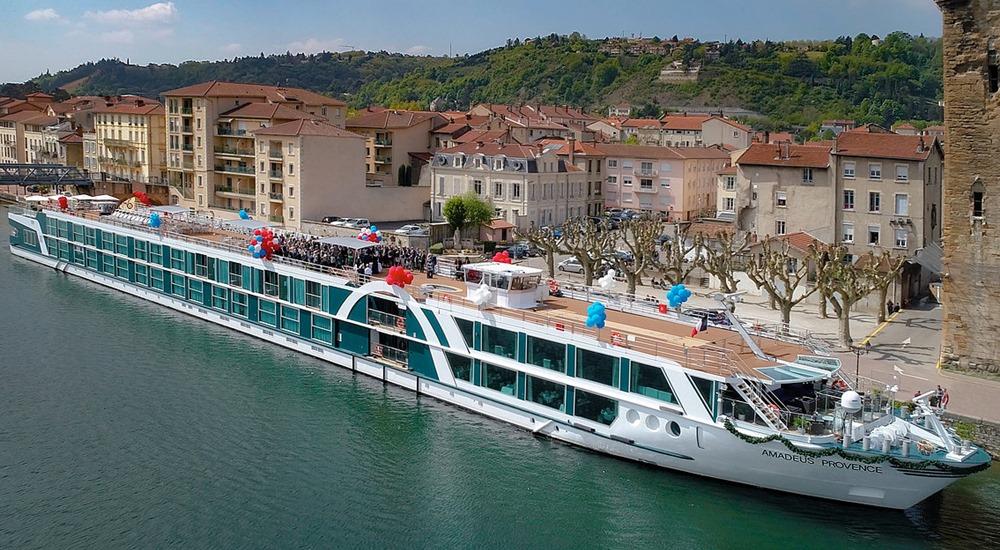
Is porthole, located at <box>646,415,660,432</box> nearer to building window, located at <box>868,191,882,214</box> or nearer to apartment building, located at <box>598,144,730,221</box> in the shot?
building window, located at <box>868,191,882,214</box>

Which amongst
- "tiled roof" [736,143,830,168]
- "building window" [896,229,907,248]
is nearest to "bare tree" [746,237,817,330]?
"building window" [896,229,907,248]

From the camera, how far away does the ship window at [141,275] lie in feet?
155

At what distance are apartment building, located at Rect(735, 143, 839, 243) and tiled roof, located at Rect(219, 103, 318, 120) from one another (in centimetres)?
3204

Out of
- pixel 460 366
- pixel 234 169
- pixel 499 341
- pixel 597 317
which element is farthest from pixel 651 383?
pixel 234 169

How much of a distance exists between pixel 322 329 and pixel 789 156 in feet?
91.4

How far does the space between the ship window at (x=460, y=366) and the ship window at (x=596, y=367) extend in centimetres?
429

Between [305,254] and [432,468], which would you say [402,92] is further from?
[432,468]

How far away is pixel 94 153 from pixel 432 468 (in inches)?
2956

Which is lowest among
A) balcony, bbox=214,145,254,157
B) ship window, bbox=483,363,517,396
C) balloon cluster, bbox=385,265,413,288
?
ship window, bbox=483,363,517,396

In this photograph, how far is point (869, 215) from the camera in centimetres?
4828

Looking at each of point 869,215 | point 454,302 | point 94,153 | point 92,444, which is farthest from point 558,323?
point 94,153

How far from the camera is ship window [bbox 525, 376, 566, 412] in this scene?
27.8 meters

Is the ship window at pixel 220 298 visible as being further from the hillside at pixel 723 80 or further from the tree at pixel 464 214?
the hillside at pixel 723 80

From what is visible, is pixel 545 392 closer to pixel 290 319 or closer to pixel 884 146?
pixel 290 319
